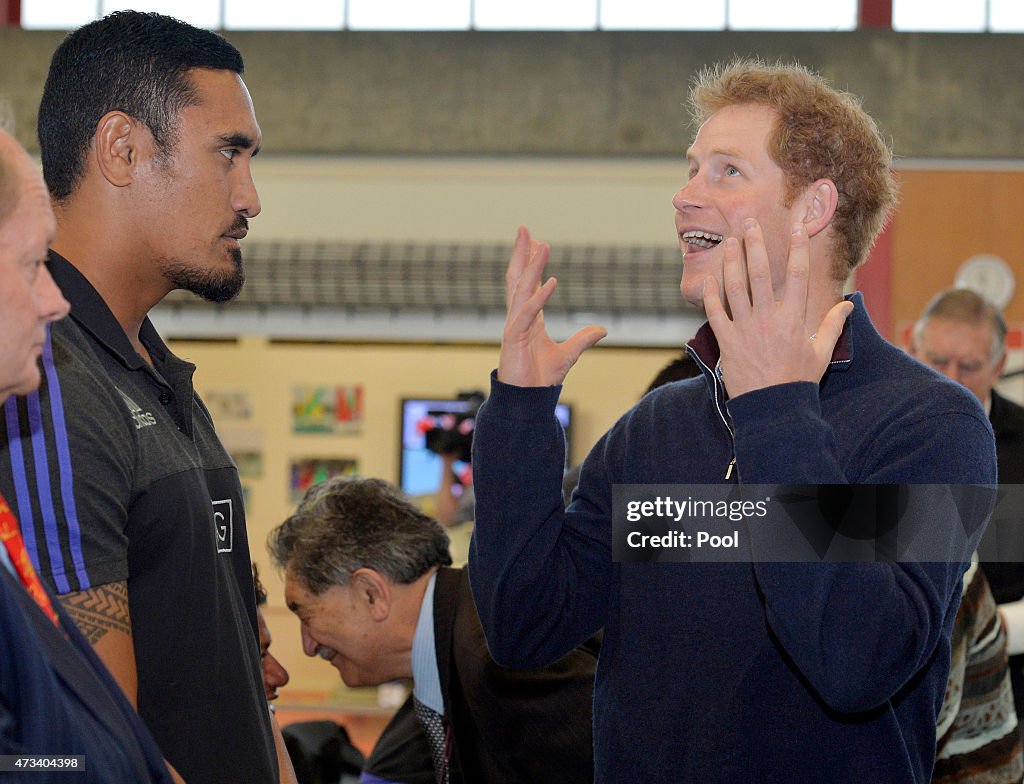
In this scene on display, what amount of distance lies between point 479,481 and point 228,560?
0.33 m

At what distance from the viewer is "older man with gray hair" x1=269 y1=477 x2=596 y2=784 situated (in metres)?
2.05

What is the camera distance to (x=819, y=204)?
1.50 m

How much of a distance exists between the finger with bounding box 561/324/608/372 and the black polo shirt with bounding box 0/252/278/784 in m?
0.48

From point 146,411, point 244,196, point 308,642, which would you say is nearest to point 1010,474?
point 308,642

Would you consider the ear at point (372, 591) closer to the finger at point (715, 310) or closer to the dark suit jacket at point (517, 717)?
the dark suit jacket at point (517, 717)

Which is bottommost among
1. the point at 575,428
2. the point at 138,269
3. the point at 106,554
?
the point at 575,428

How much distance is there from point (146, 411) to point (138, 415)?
3 centimetres

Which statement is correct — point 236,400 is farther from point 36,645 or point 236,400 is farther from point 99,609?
point 36,645

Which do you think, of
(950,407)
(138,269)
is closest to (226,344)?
(138,269)

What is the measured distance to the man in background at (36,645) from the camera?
0.86m

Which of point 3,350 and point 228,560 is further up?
point 3,350

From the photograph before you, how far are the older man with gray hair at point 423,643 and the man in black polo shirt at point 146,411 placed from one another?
1.83ft

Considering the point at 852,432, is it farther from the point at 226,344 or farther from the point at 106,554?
the point at 226,344

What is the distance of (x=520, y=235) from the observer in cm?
158
